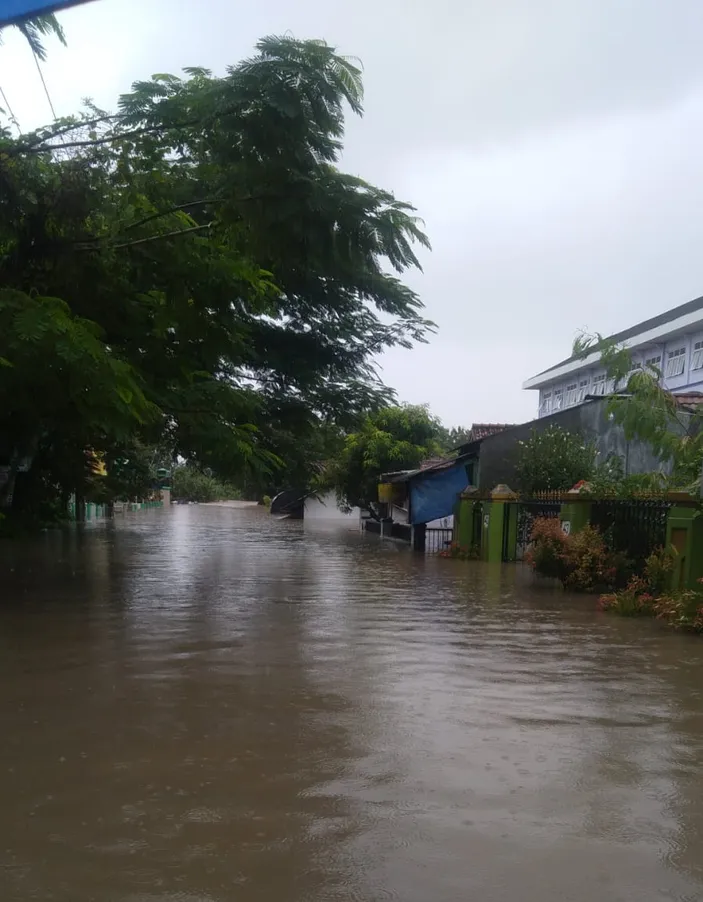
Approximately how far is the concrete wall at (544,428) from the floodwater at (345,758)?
8865mm

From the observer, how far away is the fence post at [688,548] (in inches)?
418

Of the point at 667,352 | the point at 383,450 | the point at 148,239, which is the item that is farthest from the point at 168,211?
the point at 383,450

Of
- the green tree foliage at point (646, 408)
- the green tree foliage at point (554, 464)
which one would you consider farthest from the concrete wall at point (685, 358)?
the green tree foliage at point (646, 408)

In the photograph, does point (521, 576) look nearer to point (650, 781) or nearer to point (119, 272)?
point (119, 272)

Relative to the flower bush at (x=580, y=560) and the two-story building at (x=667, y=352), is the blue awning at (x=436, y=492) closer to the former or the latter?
the two-story building at (x=667, y=352)

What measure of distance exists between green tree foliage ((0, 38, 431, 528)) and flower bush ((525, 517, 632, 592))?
4499mm

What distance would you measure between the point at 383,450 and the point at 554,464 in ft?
53.8

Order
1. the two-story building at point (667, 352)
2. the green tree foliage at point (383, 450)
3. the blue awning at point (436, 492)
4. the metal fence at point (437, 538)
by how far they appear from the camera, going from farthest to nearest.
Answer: the green tree foliage at point (383, 450) → the two-story building at point (667, 352) → the metal fence at point (437, 538) → the blue awning at point (436, 492)

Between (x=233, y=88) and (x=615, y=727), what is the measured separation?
19.9 ft

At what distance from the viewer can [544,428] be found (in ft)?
67.1

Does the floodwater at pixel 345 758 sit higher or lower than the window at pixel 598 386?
lower

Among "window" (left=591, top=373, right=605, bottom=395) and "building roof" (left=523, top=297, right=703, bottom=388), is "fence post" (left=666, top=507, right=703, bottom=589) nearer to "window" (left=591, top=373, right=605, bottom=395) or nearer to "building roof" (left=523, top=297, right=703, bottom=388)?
"building roof" (left=523, top=297, right=703, bottom=388)

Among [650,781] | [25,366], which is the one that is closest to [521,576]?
[25,366]

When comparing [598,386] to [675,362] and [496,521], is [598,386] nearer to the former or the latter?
[675,362]
